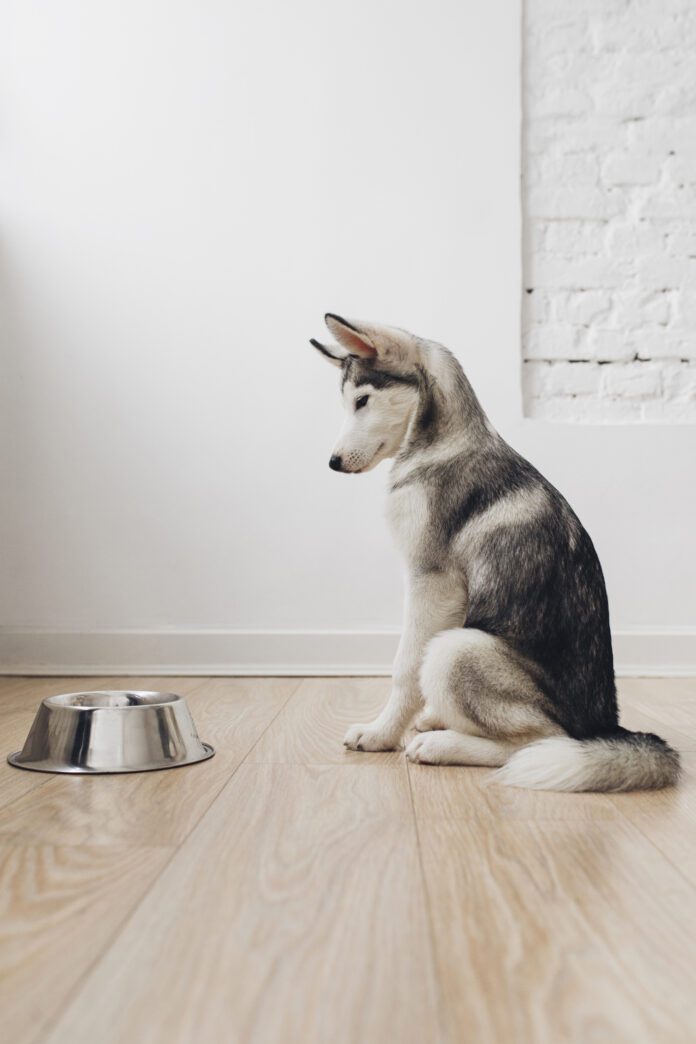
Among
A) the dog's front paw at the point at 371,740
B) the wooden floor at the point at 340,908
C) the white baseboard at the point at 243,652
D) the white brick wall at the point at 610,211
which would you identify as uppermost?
the white brick wall at the point at 610,211

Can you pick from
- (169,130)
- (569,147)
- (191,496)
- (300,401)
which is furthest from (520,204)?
(191,496)

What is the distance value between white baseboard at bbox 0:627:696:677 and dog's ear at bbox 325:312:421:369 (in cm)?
132

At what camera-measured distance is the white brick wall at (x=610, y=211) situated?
9.69 ft

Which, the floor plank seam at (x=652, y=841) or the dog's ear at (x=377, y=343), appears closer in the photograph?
the floor plank seam at (x=652, y=841)

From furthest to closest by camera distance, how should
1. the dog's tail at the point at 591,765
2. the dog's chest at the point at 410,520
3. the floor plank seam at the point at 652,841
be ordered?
the dog's chest at the point at 410,520 < the dog's tail at the point at 591,765 < the floor plank seam at the point at 652,841

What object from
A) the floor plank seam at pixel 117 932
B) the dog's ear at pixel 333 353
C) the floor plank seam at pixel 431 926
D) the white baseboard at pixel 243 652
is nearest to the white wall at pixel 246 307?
the white baseboard at pixel 243 652

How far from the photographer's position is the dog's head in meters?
1.68

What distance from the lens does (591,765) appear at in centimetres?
139

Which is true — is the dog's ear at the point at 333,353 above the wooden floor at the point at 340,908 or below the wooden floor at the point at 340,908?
above

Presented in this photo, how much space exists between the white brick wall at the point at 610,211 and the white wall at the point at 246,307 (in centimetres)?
9

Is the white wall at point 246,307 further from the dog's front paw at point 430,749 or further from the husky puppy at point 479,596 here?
the dog's front paw at point 430,749

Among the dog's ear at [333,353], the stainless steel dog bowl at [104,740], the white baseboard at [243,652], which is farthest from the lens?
the white baseboard at [243,652]

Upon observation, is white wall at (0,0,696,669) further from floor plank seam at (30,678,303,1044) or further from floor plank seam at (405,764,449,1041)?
floor plank seam at (405,764,449,1041)

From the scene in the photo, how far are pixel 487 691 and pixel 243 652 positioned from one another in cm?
148
